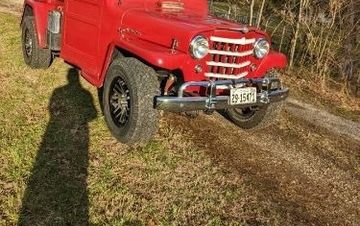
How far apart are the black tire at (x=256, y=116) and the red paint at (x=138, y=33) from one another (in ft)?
1.58

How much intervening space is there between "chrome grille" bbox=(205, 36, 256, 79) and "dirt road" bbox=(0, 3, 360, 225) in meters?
0.87

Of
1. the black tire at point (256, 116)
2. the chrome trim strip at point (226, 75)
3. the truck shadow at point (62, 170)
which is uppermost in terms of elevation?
the chrome trim strip at point (226, 75)

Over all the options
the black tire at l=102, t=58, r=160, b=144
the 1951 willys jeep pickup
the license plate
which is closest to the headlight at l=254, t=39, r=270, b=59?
the 1951 willys jeep pickup

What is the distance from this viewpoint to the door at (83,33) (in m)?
5.54

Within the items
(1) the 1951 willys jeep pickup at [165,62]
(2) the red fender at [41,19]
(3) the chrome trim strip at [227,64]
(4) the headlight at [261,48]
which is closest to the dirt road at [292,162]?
Answer: (1) the 1951 willys jeep pickup at [165,62]

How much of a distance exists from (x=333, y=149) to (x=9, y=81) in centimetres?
458

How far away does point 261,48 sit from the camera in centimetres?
530

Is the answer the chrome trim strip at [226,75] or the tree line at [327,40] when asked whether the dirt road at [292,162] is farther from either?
the tree line at [327,40]

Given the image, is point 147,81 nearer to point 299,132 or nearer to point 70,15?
point 70,15

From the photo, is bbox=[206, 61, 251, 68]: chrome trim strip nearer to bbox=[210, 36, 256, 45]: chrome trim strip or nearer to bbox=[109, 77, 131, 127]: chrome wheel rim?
bbox=[210, 36, 256, 45]: chrome trim strip

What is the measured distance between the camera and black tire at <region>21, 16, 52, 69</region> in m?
7.05

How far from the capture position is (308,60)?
32.8 ft

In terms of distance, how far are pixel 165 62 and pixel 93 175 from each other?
1.29 meters

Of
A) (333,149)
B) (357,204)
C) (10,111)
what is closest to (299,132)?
(333,149)
